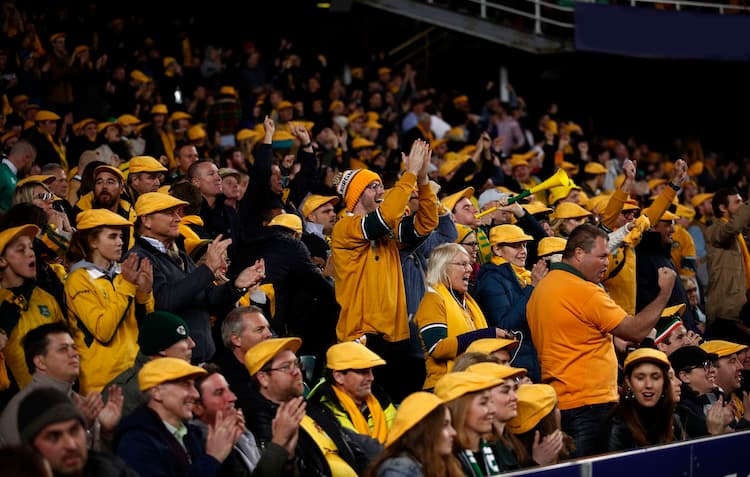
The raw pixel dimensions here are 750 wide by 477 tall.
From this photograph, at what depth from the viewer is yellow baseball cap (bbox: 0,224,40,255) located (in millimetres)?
7062

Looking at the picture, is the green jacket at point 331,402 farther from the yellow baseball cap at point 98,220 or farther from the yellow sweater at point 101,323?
the yellow baseball cap at point 98,220

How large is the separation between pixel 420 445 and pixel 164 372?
130cm

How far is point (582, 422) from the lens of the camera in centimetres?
750

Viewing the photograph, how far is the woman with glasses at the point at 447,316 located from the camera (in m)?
7.62

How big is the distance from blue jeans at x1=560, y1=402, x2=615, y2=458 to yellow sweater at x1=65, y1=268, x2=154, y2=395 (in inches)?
104

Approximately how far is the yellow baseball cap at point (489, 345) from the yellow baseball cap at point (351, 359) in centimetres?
65

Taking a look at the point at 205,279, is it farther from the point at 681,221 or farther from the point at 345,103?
the point at 345,103

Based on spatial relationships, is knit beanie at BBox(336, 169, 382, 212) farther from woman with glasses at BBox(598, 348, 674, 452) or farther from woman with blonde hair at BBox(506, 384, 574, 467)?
woman with glasses at BBox(598, 348, 674, 452)

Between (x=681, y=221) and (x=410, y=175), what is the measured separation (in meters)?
7.18

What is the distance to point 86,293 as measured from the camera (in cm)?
697

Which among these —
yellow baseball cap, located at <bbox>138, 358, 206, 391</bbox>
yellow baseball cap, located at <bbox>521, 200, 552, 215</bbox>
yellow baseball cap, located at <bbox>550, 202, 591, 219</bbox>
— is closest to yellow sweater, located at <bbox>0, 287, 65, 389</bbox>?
yellow baseball cap, located at <bbox>138, 358, 206, 391</bbox>

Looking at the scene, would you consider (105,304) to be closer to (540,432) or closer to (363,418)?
(363,418)

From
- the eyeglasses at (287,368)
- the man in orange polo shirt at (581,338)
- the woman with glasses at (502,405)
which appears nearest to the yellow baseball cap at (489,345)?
the man in orange polo shirt at (581,338)

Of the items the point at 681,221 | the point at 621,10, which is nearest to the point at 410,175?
the point at 681,221
